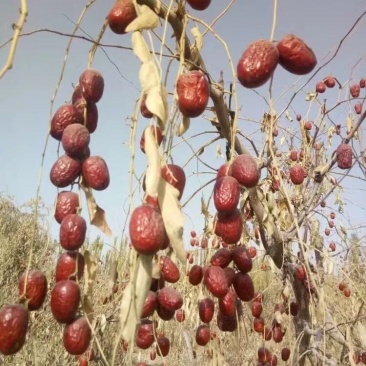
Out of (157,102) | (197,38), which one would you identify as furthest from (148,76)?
Result: (197,38)

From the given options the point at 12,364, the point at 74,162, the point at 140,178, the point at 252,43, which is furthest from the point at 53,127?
the point at 12,364

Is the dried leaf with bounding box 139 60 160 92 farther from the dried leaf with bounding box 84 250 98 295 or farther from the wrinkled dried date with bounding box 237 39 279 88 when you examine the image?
the dried leaf with bounding box 84 250 98 295

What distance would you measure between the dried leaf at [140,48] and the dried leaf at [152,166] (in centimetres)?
14

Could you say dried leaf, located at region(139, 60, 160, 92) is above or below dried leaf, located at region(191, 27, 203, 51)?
below

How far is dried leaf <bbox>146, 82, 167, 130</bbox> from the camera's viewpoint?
0.68 m

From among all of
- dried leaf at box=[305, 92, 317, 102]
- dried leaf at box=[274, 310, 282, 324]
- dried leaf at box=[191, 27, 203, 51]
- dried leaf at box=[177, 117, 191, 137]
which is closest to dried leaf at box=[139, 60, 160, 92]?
dried leaf at box=[177, 117, 191, 137]

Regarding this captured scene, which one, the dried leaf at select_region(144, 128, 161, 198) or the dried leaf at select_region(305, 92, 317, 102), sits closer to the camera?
the dried leaf at select_region(144, 128, 161, 198)

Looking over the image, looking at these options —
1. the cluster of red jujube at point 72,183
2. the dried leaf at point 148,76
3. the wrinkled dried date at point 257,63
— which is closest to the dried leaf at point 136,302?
the cluster of red jujube at point 72,183

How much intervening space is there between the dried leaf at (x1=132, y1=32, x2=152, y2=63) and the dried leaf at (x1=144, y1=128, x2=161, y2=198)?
14 cm

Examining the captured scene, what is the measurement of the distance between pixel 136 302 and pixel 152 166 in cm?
22

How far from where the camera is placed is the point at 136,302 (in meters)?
0.64

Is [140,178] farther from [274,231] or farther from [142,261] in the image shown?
[274,231]

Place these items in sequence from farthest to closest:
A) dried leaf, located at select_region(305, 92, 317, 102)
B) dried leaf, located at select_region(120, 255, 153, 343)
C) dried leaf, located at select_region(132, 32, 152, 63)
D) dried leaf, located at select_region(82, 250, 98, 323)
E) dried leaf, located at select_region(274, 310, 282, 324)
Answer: dried leaf, located at select_region(305, 92, 317, 102)
dried leaf, located at select_region(274, 310, 282, 324)
dried leaf, located at select_region(82, 250, 98, 323)
dried leaf, located at select_region(132, 32, 152, 63)
dried leaf, located at select_region(120, 255, 153, 343)

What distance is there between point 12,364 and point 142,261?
13.4 feet
